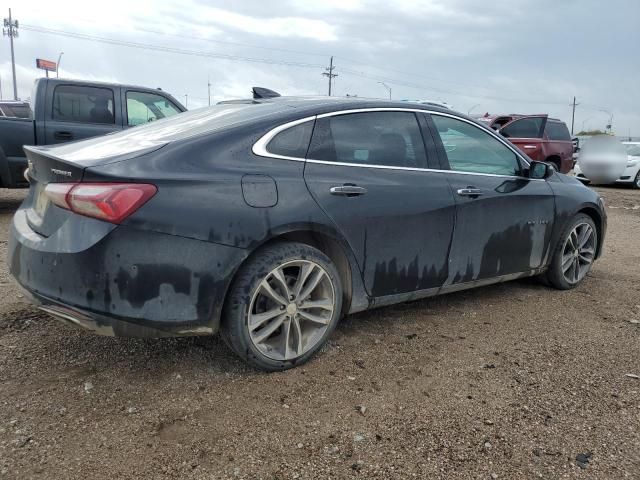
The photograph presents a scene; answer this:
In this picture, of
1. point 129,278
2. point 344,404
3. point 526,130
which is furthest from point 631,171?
point 129,278

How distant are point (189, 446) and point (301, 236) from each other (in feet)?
4.07

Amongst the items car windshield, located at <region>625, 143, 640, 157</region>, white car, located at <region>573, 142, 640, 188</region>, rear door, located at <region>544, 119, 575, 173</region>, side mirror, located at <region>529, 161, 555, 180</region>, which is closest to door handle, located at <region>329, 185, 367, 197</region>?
side mirror, located at <region>529, 161, 555, 180</region>

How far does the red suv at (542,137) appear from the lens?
46.0 feet

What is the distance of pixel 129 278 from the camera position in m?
2.49

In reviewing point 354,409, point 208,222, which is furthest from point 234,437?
point 208,222

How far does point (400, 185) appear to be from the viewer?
3.35 m

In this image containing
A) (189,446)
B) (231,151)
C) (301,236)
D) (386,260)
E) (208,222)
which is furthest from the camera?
(386,260)

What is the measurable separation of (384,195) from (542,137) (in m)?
12.4

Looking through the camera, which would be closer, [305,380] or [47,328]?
[305,380]

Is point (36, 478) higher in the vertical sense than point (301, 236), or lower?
lower

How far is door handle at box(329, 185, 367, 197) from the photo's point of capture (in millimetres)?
3057

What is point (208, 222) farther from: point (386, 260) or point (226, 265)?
point (386, 260)

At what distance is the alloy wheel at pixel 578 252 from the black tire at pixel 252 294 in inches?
105

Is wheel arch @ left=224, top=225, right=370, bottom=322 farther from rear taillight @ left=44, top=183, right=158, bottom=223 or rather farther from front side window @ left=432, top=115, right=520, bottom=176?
front side window @ left=432, top=115, right=520, bottom=176
